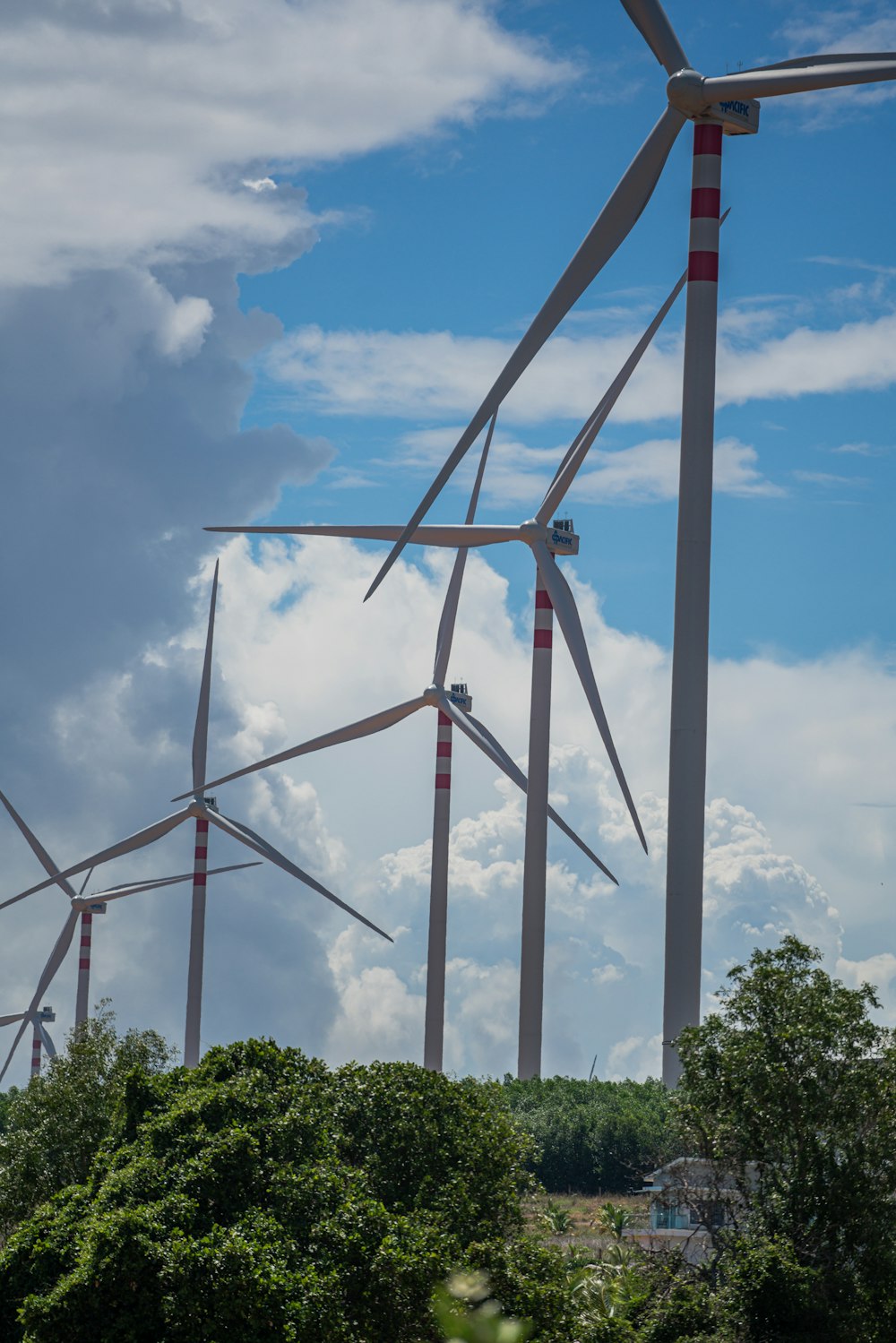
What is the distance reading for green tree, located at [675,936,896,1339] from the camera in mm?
32719

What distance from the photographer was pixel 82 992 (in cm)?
12712

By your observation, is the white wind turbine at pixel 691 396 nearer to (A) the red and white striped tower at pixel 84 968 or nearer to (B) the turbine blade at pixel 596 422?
(B) the turbine blade at pixel 596 422

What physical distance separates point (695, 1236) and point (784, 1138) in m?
5.29

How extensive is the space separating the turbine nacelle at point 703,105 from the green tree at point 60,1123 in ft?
108

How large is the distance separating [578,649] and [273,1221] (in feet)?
96.1

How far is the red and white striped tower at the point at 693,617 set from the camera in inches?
1927

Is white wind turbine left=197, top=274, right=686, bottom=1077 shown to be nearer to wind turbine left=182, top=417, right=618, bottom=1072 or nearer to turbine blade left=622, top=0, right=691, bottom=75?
wind turbine left=182, top=417, right=618, bottom=1072

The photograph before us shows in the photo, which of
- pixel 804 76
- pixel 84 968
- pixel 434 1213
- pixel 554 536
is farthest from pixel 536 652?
pixel 84 968

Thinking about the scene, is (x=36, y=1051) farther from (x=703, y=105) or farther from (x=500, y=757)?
(x=703, y=105)

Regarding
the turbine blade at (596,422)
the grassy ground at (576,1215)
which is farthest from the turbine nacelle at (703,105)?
A: the grassy ground at (576,1215)

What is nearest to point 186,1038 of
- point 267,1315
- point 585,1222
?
point 585,1222

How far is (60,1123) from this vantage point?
156 ft

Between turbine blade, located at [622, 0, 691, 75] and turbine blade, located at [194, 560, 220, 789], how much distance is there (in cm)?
5142

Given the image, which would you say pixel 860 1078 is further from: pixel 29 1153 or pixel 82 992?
pixel 82 992
